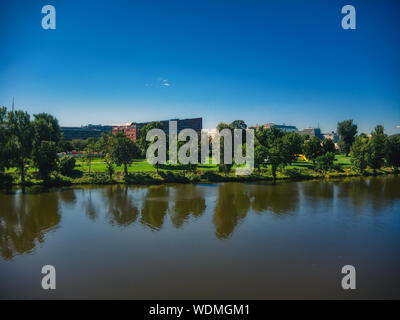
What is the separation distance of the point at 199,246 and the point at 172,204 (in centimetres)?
866

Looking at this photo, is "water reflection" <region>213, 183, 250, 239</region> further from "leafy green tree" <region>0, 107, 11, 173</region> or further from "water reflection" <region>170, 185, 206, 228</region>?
"leafy green tree" <region>0, 107, 11, 173</region>

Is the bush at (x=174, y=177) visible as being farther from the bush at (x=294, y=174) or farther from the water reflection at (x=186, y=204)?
the bush at (x=294, y=174)

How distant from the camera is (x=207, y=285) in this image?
31.1 feet

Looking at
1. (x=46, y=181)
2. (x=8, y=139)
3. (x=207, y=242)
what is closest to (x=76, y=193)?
(x=46, y=181)

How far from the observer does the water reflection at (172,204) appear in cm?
1573

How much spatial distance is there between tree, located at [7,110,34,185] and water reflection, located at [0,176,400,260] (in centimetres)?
557

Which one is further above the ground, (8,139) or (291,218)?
(8,139)

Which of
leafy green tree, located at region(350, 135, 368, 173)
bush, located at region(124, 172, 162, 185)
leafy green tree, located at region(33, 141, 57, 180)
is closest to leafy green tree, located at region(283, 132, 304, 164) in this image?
leafy green tree, located at region(350, 135, 368, 173)

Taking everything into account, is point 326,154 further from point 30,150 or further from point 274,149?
point 30,150

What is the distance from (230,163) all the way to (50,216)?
865 inches

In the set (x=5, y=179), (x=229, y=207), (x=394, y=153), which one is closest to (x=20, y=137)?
(x=5, y=179)

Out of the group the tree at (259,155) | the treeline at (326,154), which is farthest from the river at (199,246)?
the treeline at (326,154)
